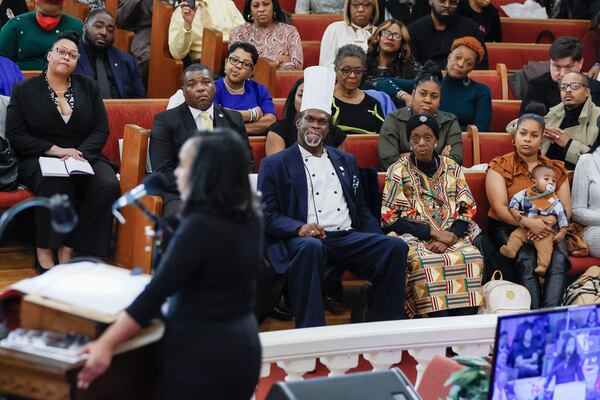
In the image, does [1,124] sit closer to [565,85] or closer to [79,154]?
[79,154]

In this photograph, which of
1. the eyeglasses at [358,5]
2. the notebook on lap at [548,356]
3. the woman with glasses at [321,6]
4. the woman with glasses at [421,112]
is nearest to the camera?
the notebook on lap at [548,356]

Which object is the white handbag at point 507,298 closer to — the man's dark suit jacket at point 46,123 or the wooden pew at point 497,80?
the man's dark suit jacket at point 46,123

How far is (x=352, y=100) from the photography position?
531 centimetres

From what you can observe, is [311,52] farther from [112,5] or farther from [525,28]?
[525,28]

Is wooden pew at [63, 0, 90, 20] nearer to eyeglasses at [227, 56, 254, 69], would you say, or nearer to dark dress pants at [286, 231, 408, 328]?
eyeglasses at [227, 56, 254, 69]

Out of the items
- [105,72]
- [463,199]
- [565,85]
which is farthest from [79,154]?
[565,85]

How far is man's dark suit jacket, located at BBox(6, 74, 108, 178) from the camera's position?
4.59m

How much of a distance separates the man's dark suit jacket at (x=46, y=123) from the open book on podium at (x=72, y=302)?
235cm

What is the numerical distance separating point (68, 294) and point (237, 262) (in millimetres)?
362

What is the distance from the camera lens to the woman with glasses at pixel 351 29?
6.18 metres

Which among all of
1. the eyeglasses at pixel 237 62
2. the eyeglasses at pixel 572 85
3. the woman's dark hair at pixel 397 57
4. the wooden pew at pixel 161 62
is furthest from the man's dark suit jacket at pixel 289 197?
the wooden pew at pixel 161 62

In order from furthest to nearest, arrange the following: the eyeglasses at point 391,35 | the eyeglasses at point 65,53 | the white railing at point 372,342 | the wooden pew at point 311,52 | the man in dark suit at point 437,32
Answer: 1. the wooden pew at point 311,52
2. the man in dark suit at point 437,32
3. the eyeglasses at point 391,35
4. the eyeglasses at point 65,53
5. the white railing at point 372,342

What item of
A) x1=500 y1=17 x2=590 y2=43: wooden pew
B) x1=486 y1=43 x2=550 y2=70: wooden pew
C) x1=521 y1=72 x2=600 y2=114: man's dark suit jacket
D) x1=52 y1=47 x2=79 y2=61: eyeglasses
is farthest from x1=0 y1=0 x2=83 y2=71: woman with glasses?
x1=500 y1=17 x2=590 y2=43: wooden pew

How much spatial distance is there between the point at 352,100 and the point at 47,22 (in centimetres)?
165
